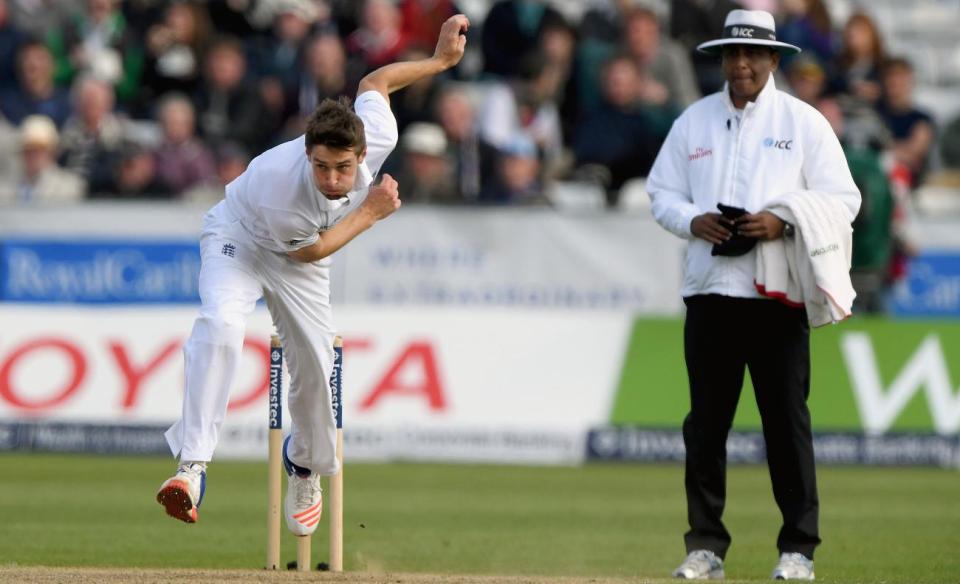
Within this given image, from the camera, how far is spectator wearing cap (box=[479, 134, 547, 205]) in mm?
15539

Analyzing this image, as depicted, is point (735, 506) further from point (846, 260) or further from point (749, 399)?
point (846, 260)

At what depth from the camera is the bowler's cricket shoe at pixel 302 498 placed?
821 cm

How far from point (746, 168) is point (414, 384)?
6.28 metres

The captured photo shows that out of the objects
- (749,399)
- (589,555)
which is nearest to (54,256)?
(749,399)

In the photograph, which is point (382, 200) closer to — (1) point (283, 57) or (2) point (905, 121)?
(1) point (283, 57)

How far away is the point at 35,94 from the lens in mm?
16734

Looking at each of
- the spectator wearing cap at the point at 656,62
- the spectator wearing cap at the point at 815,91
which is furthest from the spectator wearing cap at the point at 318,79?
the spectator wearing cap at the point at 815,91

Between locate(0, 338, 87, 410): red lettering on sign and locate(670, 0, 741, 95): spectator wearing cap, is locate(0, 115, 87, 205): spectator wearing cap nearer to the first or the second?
locate(0, 338, 87, 410): red lettering on sign

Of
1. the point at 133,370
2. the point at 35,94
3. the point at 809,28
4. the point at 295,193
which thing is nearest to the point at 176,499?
the point at 295,193

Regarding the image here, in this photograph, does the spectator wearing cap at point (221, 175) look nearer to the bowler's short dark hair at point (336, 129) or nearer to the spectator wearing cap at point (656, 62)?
the spectator wearing cap at point (656, 62)

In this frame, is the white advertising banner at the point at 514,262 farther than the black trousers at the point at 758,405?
Yes

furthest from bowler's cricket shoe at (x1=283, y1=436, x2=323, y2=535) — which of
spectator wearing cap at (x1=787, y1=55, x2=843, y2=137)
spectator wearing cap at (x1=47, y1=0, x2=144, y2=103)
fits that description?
spectator wearing cap at (x1=47, y1=0, x2=144, y2=103)

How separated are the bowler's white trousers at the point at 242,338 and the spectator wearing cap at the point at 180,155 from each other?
26.1 feet

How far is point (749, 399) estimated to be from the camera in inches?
548
